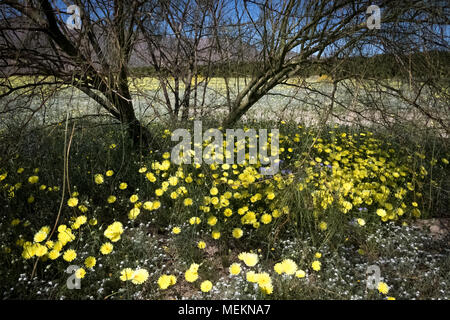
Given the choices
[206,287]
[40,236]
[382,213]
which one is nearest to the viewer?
[206,287]

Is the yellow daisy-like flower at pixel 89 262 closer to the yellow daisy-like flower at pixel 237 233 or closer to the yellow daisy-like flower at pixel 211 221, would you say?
the yellow daisy-like flower at pixel 211 221

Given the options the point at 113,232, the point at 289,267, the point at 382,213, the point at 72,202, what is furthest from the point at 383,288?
the point at 72,202

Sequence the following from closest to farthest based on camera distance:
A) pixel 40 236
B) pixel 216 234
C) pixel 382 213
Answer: pixel 40 236, pixel 216 234, pixel 382 213

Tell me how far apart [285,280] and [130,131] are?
2225mm

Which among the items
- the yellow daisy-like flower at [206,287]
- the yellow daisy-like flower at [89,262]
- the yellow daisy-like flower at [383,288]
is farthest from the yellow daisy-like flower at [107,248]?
the yellow daisy-like flower at [383,288]

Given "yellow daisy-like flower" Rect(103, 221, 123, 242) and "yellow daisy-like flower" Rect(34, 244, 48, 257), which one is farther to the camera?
"yellow daisy-like flower" Rect(103, 221, 123, 242)

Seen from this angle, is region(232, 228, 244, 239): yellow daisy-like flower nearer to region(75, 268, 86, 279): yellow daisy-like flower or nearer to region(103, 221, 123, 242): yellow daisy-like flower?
region(103, 221, 123, 242): yellow daisy-like flower

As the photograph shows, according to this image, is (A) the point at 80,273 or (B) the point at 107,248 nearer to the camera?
(A) the point at 80,273

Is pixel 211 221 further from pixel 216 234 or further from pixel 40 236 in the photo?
pixel 40 236

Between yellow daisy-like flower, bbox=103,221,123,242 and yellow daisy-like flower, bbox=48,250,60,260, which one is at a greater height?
yellow daisy-like flower, bbox=103,221,123,242

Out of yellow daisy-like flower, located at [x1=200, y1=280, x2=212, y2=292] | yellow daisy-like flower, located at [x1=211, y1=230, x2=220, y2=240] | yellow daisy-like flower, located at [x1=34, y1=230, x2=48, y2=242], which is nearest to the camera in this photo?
yellow daisy-like flower, located at [x1=200, y1=280, x2=212, y2=292]

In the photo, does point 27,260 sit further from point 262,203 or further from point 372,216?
point 372,216

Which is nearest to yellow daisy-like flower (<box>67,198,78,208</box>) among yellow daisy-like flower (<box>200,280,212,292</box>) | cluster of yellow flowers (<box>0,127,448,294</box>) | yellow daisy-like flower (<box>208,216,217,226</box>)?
cluster of yellow flowers (<box>0,127,448,294</box>)
